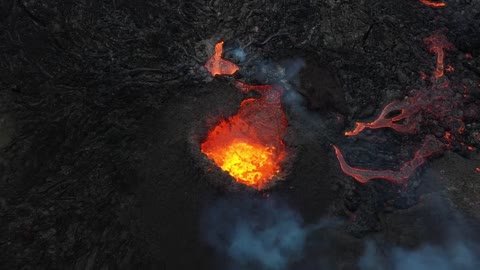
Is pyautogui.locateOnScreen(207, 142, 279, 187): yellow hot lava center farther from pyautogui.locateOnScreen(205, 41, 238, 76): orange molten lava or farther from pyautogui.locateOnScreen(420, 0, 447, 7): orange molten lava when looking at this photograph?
pyautogui.locateOnScreen(420, 0, 447, 7): orange molten lava

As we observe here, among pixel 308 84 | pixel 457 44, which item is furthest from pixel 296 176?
pixel 457 44

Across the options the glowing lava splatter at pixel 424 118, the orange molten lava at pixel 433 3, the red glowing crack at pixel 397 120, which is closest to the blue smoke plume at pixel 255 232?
the glowing lava splatter at pixel 424 118

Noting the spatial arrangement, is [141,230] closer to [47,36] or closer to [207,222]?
[207,222]

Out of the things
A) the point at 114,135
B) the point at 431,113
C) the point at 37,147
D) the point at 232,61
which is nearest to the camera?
the point at 37,147

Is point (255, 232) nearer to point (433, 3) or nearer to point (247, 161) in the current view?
point (247, 161)

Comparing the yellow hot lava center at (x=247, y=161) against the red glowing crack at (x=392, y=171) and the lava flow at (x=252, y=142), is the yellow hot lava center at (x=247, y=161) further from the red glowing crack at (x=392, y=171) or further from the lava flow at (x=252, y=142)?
the red glowing crack at (x=392, y=171)

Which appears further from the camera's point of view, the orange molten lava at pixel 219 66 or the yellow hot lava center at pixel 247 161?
the orange molten lava at pixel 219 66
